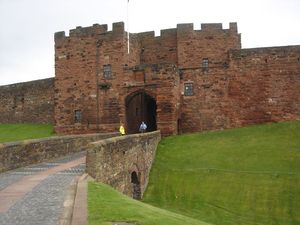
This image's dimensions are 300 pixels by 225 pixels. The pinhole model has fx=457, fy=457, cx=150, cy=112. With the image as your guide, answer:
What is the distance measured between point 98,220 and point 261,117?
25319mm

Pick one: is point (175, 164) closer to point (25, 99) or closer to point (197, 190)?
point (197, 190)

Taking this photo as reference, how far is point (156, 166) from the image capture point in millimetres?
24578

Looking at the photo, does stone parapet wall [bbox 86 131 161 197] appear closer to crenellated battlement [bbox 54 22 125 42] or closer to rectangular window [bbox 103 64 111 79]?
rectangular window [bbox 103 64 111 79]

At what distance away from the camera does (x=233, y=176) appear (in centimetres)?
2158

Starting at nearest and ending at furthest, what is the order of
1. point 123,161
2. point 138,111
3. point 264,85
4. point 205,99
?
point 123,161, point 264,85, point 205,99, point 138,111

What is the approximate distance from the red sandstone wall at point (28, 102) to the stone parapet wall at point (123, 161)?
19265mm

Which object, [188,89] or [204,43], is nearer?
[188,89]

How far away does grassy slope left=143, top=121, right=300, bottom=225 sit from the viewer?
1822 centimetres

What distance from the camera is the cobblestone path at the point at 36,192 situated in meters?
9.19

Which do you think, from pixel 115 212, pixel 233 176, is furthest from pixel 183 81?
pixel 115 212

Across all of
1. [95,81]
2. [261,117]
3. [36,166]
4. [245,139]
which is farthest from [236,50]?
[36,166]

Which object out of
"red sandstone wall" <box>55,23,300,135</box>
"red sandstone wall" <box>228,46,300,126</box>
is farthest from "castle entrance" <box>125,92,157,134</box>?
"red sandstone wall" <box>228,46,300,126</box>

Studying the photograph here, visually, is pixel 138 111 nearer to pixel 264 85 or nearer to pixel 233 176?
pixel 264 85

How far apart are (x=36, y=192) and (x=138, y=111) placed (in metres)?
24.1
